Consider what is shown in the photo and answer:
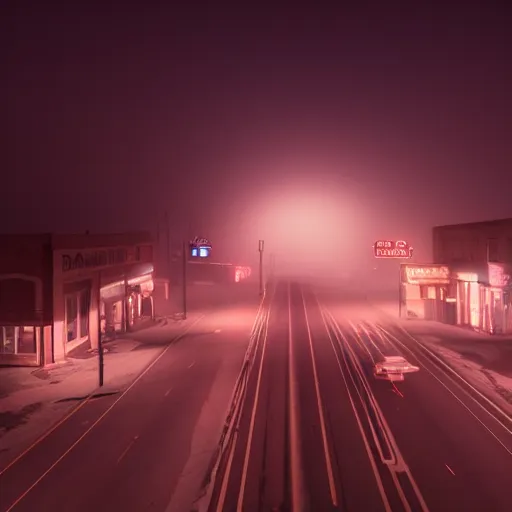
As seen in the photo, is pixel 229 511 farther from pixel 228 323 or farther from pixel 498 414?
pixel 228 323

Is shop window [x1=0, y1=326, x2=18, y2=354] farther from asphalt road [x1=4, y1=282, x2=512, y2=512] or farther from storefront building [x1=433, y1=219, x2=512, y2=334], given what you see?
storefront building [x1=433, y1=219, x2=512, y2=334]

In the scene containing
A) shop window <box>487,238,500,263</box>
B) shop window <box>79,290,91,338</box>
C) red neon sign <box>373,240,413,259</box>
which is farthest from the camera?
red neon sign <box>373,240,413,259</box>

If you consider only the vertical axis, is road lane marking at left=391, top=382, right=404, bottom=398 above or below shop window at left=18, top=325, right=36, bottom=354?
below

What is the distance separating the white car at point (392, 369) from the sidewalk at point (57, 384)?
42.4 ft

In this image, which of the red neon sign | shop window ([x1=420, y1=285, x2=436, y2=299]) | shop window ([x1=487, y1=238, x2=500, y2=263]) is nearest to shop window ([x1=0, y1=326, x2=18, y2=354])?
shop window ([x1=420, y1=285, x2=436, y2=299])

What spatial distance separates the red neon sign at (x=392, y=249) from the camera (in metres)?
56.4

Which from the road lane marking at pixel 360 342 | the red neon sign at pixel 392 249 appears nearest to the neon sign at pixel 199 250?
the road lane marking at pixel 360 342

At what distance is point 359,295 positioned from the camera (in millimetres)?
69125

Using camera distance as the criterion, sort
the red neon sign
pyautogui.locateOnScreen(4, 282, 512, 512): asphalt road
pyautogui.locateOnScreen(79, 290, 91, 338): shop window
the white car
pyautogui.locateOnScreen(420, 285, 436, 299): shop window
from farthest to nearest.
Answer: the red neon sign → pyautogui.locateOnScreen(420, 285, 436, 299): shop window → pyautogui.locateOnScreen(79, 290, 91, 338): shop window → the white car → pyautogui.locateOnScreen(4, 282, 512, 512): asphalt road

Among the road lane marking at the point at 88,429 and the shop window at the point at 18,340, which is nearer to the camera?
the road lane marking at the point at 88,429

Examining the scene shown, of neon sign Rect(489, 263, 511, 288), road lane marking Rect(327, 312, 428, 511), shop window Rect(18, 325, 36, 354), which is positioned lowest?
road lane marking Rect(327, 312, 428, 511)

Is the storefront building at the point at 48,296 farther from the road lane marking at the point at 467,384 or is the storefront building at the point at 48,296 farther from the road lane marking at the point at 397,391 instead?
the road lane marking at the point at 467,384

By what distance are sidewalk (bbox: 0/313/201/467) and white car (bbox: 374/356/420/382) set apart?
1293 centimetres

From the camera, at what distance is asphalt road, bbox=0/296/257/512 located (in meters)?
14.2
